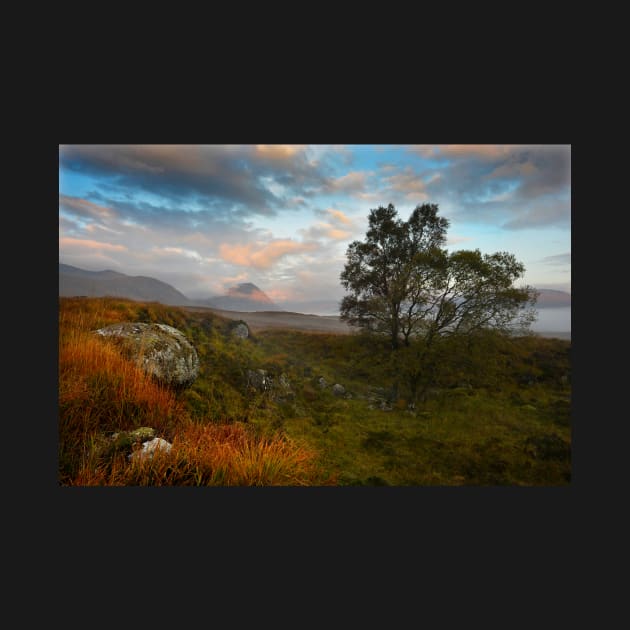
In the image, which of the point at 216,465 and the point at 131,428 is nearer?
the point at 216,465

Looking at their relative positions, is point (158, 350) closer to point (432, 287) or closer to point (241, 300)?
point (241, 300)

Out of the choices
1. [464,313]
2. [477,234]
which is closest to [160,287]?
[464,313]

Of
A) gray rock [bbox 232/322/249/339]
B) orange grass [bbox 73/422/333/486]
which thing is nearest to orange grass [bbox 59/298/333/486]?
orange grass [bbox 73/422/333/486]

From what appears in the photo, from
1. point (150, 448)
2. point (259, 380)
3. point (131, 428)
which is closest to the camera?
point (150, 448)

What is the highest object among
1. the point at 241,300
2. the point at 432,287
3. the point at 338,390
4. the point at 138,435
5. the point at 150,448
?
the point at 432,287

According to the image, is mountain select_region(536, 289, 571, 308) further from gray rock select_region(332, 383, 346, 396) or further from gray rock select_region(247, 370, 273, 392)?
gray rock select_region(247, 370, 273, 392)

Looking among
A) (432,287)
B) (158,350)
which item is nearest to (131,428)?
(158,350)

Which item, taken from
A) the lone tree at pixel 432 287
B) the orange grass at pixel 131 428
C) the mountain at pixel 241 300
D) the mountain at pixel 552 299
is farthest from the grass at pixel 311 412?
the mountain at pixel 552 299

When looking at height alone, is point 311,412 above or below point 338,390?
below

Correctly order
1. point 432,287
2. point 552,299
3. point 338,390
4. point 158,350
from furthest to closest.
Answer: point 338,390, point 432,287, point 552,299, point 158,350
